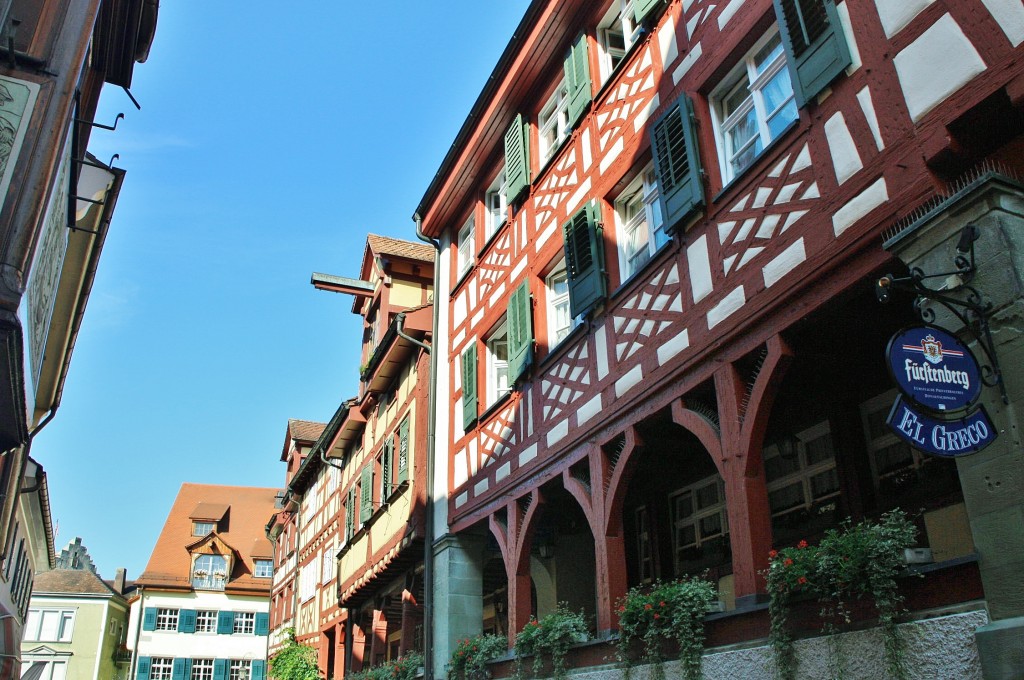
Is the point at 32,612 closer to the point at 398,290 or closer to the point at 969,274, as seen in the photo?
the point at 398,290

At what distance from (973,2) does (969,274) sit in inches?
72.6

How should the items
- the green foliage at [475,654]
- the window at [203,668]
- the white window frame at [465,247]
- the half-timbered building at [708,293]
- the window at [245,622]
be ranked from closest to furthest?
the half-timbered building at [708,293], the green foliage at [475,654], the white window frame at [465,247], the window at [203,668], the window at [245,622]

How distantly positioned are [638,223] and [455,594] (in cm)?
582

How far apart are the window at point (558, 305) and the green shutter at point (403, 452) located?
16.3 feet

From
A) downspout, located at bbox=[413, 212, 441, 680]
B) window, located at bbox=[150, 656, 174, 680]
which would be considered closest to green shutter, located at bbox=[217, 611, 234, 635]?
window, located at bbox=[150, 656, 174, 680]

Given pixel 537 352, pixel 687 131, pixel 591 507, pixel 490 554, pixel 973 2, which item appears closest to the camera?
pixel 973 2

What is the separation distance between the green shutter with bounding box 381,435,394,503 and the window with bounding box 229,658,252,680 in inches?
1157

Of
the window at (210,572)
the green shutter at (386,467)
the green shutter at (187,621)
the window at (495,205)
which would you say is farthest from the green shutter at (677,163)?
the window at (210,572)

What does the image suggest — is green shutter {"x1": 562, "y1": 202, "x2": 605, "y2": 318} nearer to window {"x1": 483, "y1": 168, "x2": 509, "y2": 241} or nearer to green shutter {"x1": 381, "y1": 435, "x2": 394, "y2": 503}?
window {"x1": 483, "y1": 168, "x2": 509, "y2": 241}

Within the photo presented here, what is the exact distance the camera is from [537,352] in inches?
463

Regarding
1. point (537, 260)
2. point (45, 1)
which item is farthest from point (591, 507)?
point (45, 1)

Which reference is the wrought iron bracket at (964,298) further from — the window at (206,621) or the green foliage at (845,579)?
the window at (206,621)

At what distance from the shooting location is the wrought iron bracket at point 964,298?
5.31 m

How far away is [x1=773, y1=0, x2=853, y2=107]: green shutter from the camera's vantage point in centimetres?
715
